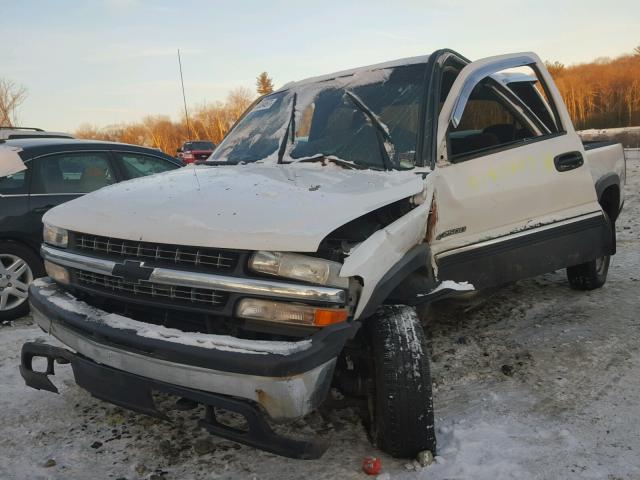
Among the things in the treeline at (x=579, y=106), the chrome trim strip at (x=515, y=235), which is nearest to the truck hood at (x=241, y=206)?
the chrome trim strip at (x=515, y=235)

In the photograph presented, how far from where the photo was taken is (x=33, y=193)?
4.45 meters

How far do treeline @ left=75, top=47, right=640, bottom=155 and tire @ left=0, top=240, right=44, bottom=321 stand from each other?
13480mm

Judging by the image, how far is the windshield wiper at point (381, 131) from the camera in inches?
118

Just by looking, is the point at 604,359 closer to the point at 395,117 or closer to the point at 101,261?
the point at 395,117

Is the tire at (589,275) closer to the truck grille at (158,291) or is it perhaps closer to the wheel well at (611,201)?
the wheel well at (611,201)

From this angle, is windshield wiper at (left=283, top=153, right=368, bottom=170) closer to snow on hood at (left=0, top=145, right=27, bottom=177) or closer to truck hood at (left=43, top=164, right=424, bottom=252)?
truck hood at (left=43, top=164, right=424, bottom=252)

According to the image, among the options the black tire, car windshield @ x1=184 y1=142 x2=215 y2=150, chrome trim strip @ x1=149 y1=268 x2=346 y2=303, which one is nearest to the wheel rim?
chrome trim strip @ x1=149 y1=268 x2=346 y2=303

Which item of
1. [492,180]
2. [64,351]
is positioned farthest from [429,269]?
[64,351]

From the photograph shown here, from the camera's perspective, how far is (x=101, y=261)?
2289 mm

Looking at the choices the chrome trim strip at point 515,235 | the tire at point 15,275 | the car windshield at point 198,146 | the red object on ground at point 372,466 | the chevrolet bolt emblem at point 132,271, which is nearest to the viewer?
the chevrolet bolt emblem at point 132,271

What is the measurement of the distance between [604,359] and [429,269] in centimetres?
149

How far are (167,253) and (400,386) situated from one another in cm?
112

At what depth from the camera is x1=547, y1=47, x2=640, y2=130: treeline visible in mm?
36666

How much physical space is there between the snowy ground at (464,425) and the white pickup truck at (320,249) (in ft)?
0.86
